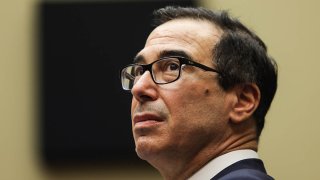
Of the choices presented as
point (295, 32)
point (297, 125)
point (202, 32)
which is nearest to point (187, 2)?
point (295, 32)

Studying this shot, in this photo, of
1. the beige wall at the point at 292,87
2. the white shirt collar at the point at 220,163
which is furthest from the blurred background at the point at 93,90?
the white shirt collar at the point at 220,163

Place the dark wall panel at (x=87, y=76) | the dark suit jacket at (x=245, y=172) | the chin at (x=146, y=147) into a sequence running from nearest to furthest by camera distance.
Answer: the dark suit jacket at (x=245, y=172), the chin at (x=146, y=147), the dark wall panel at (x=87, y=76)

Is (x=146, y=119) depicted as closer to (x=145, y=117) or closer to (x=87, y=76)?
(x=145, y=117)

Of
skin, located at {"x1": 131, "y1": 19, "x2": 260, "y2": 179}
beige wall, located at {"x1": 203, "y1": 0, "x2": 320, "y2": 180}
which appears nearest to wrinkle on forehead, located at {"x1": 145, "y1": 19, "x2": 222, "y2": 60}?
skin, located at {"x1": 131, "y1": 19, "x2": 260, "y2": 179}

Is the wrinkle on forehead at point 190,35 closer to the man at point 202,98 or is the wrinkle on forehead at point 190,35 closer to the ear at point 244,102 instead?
the man at point 202,98

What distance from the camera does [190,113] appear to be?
79.1 inches

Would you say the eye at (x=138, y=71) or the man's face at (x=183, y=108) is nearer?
the man's face at (x=183, y=108)

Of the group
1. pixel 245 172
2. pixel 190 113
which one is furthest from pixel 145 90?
pixel 245 172

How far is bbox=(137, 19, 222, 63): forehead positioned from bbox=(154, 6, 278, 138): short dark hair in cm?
2

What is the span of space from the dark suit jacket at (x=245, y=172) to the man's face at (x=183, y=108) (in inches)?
4.1

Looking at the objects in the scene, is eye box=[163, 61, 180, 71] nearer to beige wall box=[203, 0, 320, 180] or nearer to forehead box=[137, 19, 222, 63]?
forehead box=[137, 19, 222, 63]

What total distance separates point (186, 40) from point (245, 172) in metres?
0.44

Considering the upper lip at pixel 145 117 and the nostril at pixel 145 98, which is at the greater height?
the nostril at pixel 145 98

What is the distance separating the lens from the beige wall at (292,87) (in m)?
3.46
